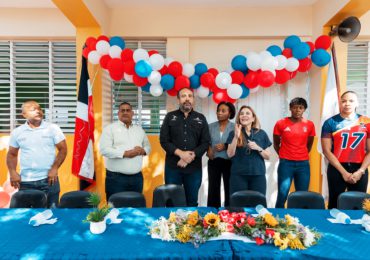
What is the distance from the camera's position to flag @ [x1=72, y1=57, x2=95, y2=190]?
3594 millimetres

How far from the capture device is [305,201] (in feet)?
7.93

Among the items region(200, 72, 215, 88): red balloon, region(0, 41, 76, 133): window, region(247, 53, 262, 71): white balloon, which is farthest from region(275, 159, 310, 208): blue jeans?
region(0, 41, 76, 133): window

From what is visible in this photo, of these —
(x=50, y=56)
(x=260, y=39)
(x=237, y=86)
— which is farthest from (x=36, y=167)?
(x=260, y=39)

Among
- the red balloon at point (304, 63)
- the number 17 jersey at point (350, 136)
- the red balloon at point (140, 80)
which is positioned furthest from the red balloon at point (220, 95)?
the number 17 jersey at point (350, 136)

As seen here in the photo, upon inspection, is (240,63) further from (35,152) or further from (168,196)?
(35,152)

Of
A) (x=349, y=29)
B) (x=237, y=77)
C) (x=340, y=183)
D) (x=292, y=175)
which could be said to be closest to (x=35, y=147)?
(x=237, y=77)

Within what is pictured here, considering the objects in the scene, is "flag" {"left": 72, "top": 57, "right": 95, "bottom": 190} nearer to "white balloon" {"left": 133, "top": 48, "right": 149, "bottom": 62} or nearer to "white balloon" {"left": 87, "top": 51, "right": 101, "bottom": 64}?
"white balloon" {"left": 87, "top": 51, "right": 101, "bottom": 64}

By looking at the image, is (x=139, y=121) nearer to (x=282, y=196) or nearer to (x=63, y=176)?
(x=63, y=176)

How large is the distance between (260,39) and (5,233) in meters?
3.94

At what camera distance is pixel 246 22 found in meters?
4.17

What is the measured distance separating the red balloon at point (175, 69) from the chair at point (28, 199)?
2.02 metres

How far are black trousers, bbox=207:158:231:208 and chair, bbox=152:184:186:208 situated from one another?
3.15 ft

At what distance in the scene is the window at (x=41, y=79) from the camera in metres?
4.31

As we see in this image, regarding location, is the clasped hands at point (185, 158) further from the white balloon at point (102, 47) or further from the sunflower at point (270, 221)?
the white balloon at point (102, 47)
